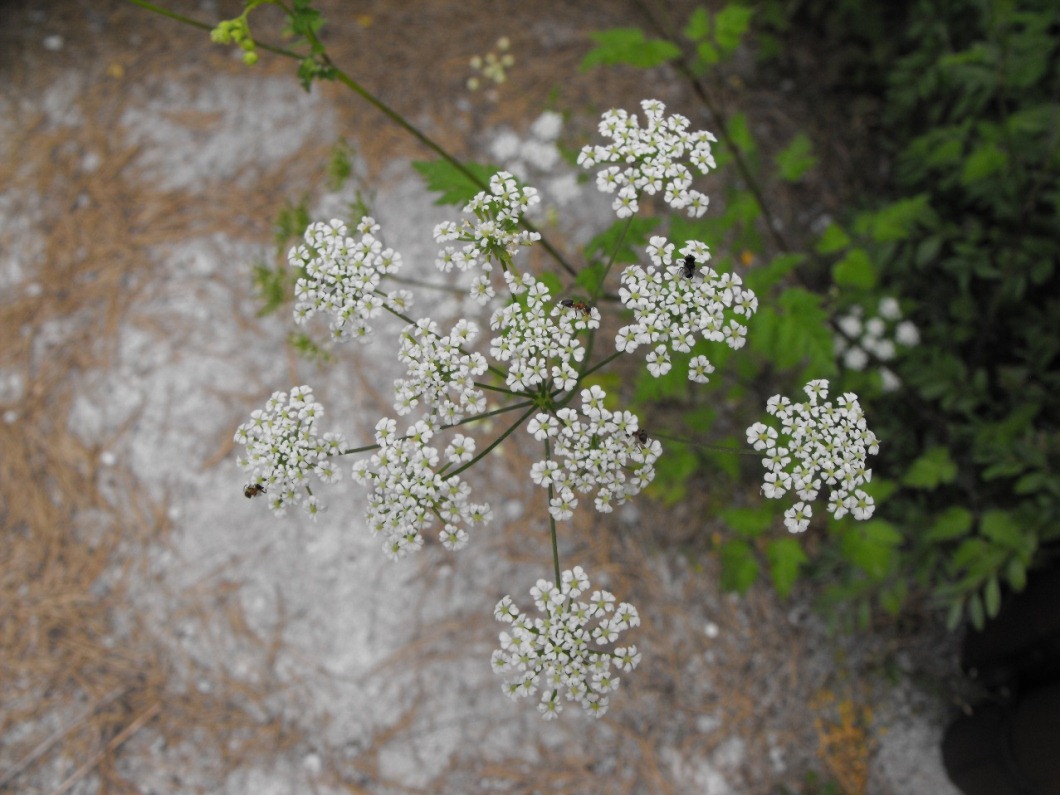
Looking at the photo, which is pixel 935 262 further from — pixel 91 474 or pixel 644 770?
pixel 91 474

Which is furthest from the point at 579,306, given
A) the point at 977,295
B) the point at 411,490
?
the point at 977,295

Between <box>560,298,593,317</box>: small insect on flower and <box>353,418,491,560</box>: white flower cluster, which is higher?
<box>560,298,593,317</box>: small insect on flower

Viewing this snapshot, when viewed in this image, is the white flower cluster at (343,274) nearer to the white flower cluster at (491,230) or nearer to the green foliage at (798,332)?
the white flower cluster at (491,230)

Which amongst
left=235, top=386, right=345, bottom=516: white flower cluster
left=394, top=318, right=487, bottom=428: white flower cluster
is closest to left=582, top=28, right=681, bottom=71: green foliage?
left=394, top=318, right=487, bottom=428: white flower cluster

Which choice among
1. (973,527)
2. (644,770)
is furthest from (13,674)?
(973,527)

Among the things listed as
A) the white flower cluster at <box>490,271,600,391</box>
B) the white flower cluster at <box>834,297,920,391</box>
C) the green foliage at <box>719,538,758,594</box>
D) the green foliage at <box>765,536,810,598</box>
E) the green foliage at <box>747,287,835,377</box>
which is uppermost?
the white flower cluster at <box>490,271,600,391</box>

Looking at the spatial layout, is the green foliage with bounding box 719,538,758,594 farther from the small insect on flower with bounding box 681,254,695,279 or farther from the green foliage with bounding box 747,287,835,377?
the small insect on flower with bounding box 681,254,695,279

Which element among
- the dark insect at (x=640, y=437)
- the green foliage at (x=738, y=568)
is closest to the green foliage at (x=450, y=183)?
the dark insect at (x=640, y=437)

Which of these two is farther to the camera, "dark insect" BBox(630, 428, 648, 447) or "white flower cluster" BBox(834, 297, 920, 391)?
"white flower cluster" BBox(834, 297, 920, 391)
